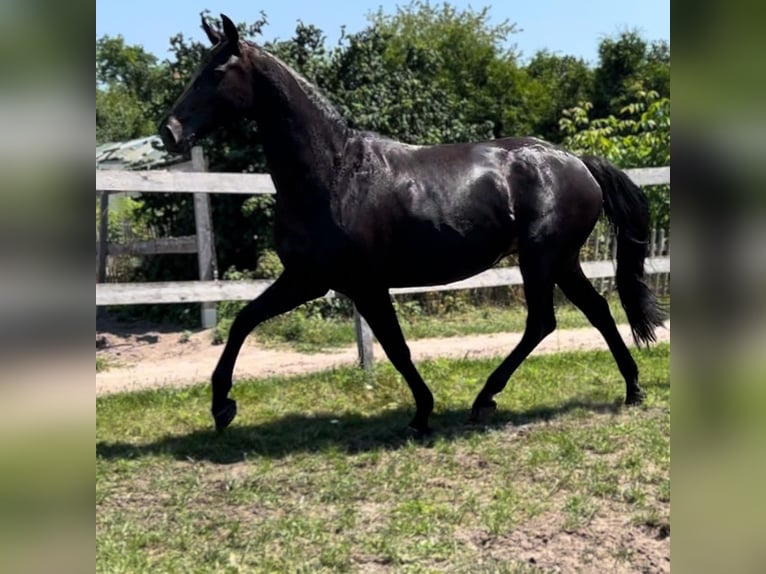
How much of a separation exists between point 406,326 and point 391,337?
186 inches

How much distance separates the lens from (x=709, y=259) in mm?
808

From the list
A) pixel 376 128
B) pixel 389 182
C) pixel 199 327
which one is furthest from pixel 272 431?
pixel 376 128

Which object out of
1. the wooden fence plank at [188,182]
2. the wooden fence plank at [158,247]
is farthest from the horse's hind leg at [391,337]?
the wooden fence plank at [158,247]

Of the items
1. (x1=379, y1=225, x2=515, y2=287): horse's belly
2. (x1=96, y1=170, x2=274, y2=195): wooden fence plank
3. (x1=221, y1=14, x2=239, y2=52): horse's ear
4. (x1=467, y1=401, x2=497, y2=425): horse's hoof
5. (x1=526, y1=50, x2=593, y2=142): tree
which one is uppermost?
(x1=526, y1=50, x2=593, y2=142): tree

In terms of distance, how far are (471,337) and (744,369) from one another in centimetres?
774

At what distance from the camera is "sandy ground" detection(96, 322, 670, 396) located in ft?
22.0

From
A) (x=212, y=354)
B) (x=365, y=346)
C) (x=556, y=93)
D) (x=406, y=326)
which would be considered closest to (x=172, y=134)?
(x=365, y=346)

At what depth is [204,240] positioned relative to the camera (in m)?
7.59

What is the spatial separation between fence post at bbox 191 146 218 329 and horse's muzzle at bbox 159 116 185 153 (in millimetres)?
3371

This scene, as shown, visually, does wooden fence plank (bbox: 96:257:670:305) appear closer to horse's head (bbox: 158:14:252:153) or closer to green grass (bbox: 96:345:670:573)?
green grass (bbox: 96:345:670:573)

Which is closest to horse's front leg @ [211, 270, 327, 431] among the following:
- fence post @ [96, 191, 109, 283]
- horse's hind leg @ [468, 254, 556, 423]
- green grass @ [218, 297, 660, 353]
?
horse's hind leg @ [468, 254, 556, 423]

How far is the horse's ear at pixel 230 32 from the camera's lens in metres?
3.89

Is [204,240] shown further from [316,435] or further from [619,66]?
[619,66]

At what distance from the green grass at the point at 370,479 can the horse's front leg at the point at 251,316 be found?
0.24 metres
